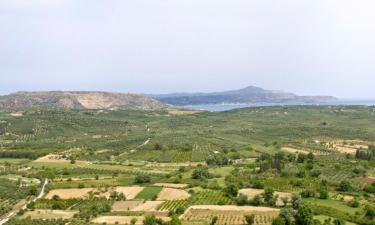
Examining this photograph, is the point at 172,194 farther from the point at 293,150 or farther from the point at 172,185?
the point at 293,150

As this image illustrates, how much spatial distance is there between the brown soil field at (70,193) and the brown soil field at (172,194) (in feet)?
A: 41.1

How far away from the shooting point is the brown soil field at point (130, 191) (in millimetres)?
87750

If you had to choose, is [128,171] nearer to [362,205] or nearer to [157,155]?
[157,155]

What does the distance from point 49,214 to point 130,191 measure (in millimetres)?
18260

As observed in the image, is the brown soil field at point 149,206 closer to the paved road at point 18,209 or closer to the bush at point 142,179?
the bush at point 142,179

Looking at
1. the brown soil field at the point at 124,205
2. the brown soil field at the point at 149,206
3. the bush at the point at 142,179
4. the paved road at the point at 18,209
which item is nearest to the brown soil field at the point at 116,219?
the brown soil field at the point at 124,205

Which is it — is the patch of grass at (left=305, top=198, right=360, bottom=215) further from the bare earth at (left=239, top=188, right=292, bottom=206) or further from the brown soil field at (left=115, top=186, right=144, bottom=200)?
the brown soil field at (left=115, top=186, right=144, bottom=200)

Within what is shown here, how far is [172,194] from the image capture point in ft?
288

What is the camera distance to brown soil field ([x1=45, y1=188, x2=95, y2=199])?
88.0 meters

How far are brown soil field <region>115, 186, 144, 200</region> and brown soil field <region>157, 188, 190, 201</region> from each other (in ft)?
13.8

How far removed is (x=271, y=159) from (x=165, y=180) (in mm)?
27994

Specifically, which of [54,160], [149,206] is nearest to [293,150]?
[54,160]

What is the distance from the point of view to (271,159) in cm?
11662

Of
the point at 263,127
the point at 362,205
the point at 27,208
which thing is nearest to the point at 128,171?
the point at 27,208
